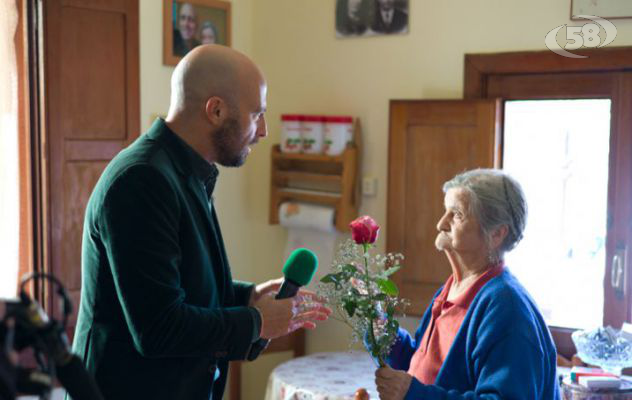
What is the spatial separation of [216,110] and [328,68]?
238cm

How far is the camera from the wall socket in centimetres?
387

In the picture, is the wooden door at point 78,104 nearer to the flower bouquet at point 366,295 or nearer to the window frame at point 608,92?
the window frame at point 608,92

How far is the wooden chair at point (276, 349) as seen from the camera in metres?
3.95

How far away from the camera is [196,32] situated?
3.81 meters

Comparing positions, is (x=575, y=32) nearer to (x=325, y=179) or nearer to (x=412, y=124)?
(x=412, y=124)

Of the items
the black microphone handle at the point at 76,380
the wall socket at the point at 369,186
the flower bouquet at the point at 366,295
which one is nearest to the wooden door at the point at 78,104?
the wall socket at the point at 369,186

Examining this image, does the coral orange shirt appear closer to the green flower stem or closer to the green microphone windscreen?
the green flower stem

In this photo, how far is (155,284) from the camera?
1454mm

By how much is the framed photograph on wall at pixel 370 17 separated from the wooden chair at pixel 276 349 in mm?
1537

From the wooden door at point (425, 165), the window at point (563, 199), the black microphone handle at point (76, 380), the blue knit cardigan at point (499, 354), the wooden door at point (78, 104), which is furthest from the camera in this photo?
the wooden door at point (425, 165)

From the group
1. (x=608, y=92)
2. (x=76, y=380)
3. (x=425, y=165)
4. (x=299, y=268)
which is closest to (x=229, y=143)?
(x=299, y=268)

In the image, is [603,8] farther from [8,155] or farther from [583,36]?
[8,155]

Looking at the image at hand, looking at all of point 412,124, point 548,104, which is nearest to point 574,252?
point 548,104

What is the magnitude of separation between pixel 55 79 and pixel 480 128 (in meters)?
1.78
